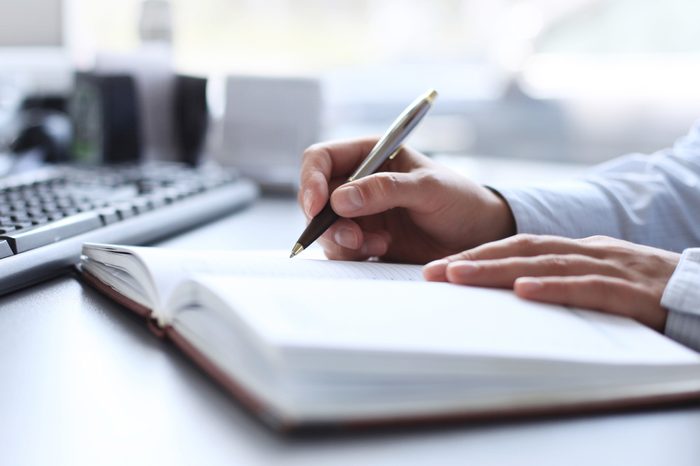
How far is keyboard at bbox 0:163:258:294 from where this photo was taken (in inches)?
21.6

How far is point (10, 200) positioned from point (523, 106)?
1215mm

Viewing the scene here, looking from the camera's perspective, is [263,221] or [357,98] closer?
[263,221]

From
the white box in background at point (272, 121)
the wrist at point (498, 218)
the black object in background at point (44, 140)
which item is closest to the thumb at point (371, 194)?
the wrist at point (498, 218)

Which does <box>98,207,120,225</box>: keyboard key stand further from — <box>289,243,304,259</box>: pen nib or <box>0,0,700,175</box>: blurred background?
<box>0,0,700,175</box>: blurred background

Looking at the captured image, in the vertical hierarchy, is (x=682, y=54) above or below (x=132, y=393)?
above

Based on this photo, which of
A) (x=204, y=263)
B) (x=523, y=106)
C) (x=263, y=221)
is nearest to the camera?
(x=204, y=263)

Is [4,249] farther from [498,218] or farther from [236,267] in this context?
[498,218]

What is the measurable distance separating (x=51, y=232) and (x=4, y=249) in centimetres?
6

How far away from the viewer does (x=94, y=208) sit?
2.23 feet

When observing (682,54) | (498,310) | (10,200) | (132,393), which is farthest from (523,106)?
(132,393)

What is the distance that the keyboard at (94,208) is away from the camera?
55 centimetres

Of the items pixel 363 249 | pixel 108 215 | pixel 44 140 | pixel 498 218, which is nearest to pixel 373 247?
pixel 363 249

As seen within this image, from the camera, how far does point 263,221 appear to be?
841 mm

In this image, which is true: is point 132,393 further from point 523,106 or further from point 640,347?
point 523,106
